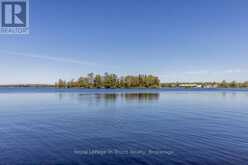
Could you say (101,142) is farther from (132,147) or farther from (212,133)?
(212,133)

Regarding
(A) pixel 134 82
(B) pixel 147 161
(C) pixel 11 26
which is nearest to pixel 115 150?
(B) pixel 147 161

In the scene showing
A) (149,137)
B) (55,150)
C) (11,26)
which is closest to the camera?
(55,150)

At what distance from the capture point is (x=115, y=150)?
9453mm

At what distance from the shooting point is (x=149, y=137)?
1198 centimetres

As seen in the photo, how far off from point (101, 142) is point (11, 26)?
17600 millimetres

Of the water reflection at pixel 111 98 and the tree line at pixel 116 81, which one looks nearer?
the water reflection at pixel 111 98

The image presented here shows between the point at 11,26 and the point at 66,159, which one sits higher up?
the point at 11,26

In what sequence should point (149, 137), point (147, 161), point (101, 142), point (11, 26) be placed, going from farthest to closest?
1. point (11, 26)
2. point (149, 137)
3. point (101, 142)
4. point (147, 161)

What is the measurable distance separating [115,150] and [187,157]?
3.66m

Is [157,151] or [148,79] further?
[148,79]

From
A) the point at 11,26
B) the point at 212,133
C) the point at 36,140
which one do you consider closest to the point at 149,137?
the point at 212,133

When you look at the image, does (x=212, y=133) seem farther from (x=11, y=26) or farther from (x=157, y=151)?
(x=11, y=26)

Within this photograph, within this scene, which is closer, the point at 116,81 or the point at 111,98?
the point at 111,98

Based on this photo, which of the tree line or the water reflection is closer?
the water reflection
